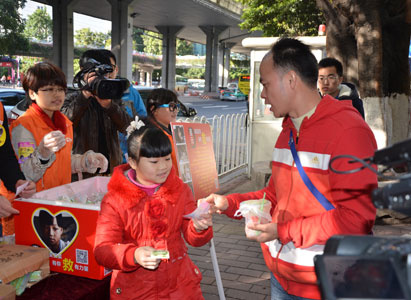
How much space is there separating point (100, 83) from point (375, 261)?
9.43 feet

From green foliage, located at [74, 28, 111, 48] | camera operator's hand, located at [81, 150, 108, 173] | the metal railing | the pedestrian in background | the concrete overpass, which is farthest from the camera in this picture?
green foliage, located at [74, 28, 111, 48]

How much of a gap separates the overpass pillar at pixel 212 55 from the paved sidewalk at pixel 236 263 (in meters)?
39.6

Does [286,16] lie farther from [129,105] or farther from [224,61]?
[224,61]

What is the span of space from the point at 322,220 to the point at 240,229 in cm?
458

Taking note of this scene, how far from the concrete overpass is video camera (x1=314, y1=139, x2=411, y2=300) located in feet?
91.9

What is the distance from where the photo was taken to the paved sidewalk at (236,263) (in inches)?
171

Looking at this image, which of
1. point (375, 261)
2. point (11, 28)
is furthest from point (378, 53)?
point (11, 28)

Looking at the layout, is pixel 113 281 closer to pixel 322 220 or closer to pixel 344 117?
pixel 322 220

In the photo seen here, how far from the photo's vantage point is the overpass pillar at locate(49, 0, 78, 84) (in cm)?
2678

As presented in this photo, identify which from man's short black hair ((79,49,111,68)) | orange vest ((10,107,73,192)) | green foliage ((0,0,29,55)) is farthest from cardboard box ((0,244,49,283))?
green foliage ((0,0,29,55))

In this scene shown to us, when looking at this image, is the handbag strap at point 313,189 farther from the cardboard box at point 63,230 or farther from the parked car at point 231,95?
the parked car at point 231,95

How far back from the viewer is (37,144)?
3074 mm

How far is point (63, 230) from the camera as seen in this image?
2525mm

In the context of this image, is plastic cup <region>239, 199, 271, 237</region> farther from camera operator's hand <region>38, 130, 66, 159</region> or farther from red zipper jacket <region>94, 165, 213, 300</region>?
camera operator's hand <region>38, 130, 66, 159</region>
